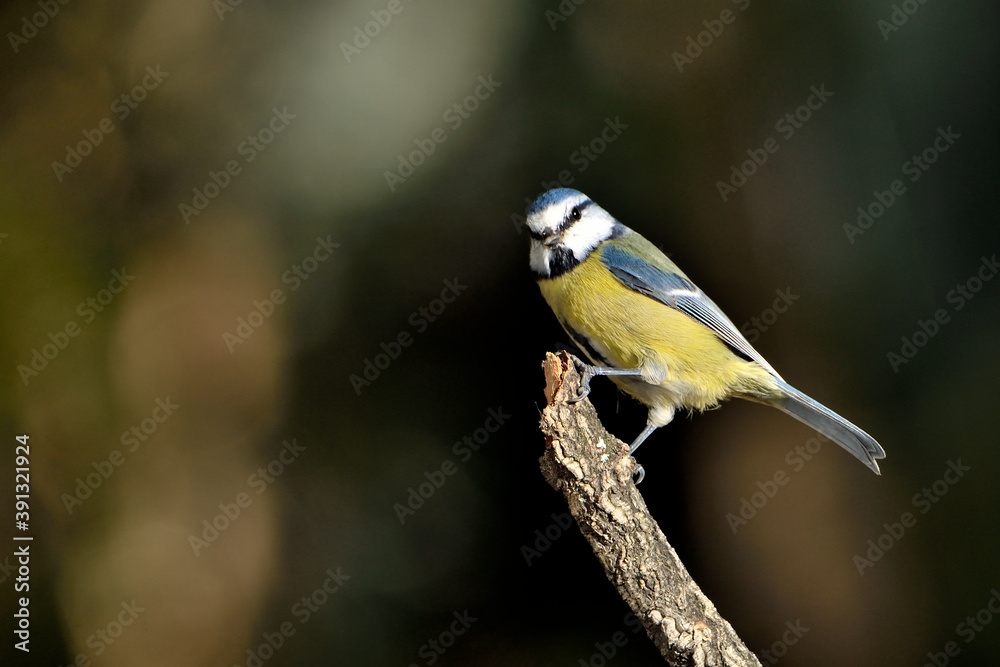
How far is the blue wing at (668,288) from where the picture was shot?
226 centimetres

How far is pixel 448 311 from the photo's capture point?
3.39 metres

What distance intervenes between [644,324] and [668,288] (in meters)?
0.19

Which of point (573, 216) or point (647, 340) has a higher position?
point (573, 216)

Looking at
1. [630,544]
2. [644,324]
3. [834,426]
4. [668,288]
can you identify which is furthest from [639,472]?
[834,426]

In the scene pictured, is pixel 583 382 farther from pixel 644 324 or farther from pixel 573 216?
pixel 573 216

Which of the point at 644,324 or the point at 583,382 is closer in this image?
the point at 583,382

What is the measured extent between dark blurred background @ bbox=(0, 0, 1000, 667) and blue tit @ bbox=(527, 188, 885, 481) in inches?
25.5

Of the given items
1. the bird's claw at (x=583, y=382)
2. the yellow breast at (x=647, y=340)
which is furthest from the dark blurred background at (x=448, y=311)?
the bird's claw at (x=583, y=382)

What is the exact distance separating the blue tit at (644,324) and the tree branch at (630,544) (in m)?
0.41

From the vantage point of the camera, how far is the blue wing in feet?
7.41

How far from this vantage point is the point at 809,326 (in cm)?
310

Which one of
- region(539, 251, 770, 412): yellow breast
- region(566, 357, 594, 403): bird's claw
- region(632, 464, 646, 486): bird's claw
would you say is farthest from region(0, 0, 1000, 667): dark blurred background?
region(566, 357, 594, 403): bird's claw

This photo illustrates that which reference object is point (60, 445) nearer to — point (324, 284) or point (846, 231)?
point (324, 284)

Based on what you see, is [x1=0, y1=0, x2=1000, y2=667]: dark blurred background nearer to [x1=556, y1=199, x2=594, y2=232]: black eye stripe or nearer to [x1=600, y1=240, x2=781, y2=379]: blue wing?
[x1=600, y1=240, x2=781, y2=379]: blue wing
